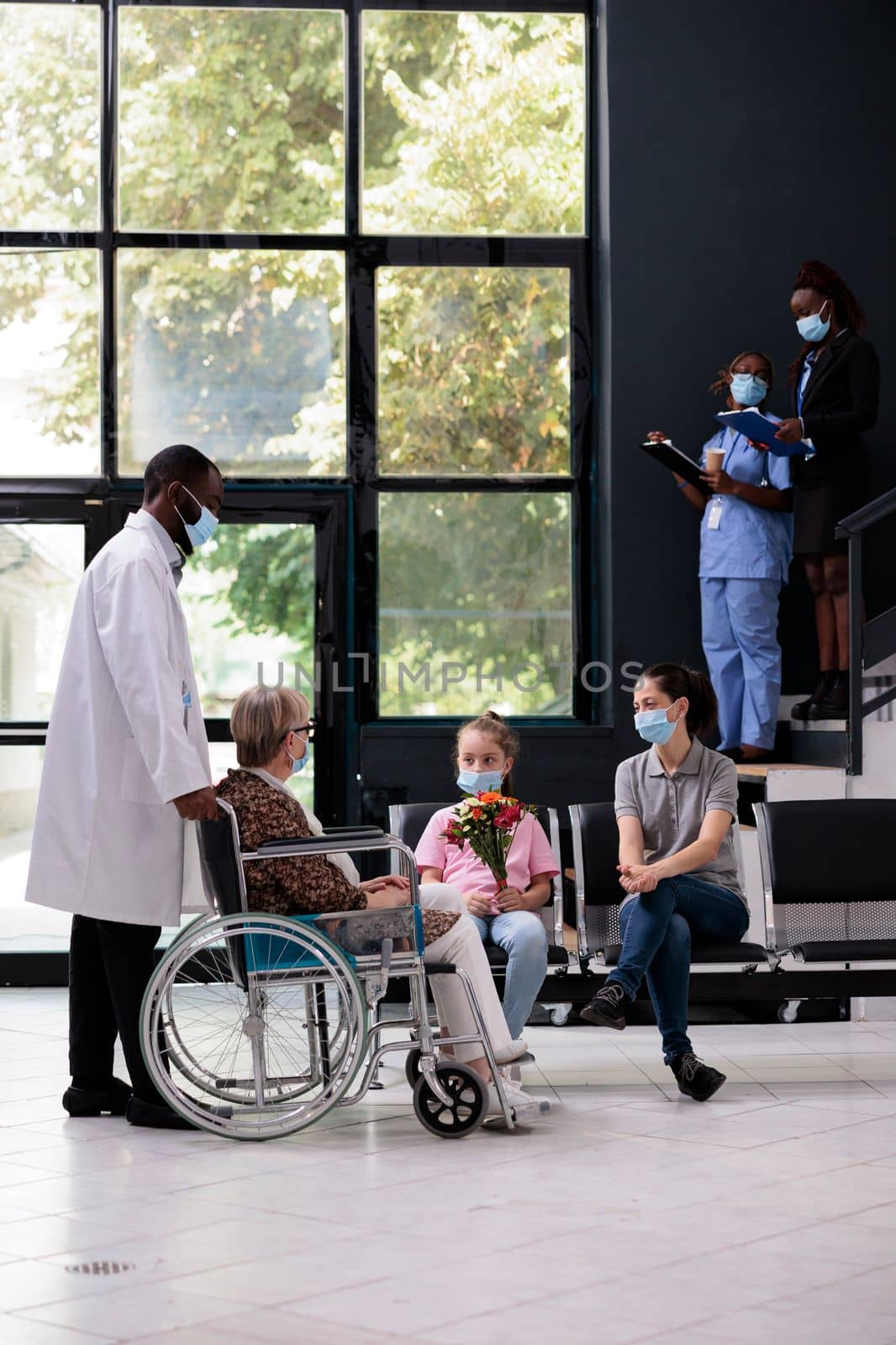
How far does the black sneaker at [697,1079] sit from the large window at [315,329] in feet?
7.93

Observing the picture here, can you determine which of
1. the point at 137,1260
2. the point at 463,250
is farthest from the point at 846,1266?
the point at 463,250

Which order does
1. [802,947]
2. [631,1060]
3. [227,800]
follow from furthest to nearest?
[631,1060], [802,947], [227,800]

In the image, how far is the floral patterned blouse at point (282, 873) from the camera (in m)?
3.88

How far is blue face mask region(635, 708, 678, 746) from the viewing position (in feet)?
14.9

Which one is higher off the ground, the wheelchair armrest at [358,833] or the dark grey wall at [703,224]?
the dark grey wall at [703,224]

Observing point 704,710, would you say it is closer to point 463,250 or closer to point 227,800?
point 227,800

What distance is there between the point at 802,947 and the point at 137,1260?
2.19 metres

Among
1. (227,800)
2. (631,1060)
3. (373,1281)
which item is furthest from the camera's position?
(631,1060)

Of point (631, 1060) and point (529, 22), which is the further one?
point (529, 22)

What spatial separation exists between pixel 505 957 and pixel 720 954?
576 millimetres

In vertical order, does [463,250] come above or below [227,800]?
above

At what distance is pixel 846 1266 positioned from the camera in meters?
2.85

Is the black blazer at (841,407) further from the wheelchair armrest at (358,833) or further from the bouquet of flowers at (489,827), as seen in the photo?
the wheelchair armrest at (358,833)
